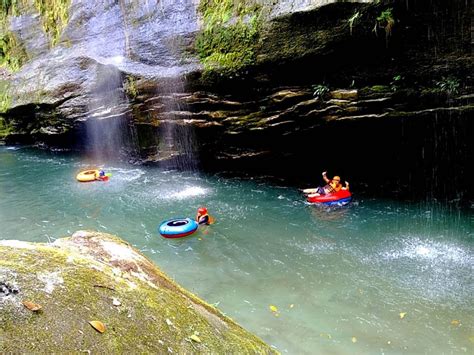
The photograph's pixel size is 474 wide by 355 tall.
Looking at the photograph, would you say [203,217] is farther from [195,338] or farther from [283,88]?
[195,338]

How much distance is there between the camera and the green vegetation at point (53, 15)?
15.3 metres

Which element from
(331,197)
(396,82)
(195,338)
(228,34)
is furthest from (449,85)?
(195,338)

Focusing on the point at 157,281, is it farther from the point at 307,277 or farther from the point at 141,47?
the point at 141,47

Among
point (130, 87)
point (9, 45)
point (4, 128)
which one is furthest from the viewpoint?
point (4, 128)

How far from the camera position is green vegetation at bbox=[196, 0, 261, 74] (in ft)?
32.4

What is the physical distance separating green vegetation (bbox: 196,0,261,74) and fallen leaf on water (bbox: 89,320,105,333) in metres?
9.28

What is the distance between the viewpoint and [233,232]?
347 inches

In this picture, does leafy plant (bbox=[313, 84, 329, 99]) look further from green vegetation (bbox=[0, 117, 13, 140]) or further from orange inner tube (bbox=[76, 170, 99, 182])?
green vegetation (bbox=[0, 117, 13, 140])

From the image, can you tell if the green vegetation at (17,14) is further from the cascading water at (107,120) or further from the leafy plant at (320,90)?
the leafy plant at (320,90)

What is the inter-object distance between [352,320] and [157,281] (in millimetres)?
4287

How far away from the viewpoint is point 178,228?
27.7 feet

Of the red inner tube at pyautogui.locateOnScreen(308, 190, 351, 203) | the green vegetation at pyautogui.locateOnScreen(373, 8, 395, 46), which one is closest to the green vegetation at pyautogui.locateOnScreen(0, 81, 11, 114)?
the red inner tube at pyautogui.locateOnScreen(308, 190, 351, 203)

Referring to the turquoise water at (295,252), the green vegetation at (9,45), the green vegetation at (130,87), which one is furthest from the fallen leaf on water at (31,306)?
the green vegetation at (9,45)

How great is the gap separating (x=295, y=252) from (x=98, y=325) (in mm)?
6568
